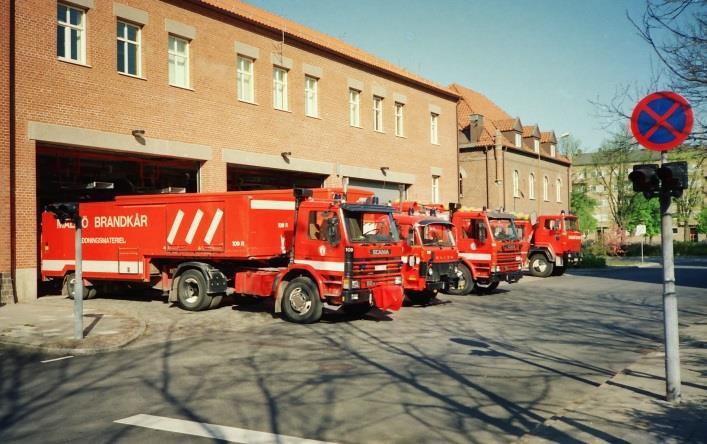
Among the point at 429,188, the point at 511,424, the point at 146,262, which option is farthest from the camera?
the point at 429,188

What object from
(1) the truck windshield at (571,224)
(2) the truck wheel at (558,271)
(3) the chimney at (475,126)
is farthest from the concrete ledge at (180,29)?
(3) the chimney at (475,126)

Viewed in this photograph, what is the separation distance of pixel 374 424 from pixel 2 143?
14.2 metres

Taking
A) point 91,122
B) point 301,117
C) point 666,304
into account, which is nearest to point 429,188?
point 301,117

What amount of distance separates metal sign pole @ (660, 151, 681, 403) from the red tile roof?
1866 cm

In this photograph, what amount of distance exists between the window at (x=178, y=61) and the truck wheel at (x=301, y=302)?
34.8 ft

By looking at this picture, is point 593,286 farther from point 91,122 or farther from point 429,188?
point 91,122

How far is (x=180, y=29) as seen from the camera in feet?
69.4

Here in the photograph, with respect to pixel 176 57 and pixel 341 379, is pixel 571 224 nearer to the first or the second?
pixel 176 57

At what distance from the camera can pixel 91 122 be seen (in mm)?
18359

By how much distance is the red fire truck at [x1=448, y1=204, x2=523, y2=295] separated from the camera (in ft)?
63.4

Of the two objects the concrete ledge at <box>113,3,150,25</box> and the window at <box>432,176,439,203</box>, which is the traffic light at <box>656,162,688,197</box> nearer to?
the concrete ledge at <box>113,3,150,25</box>

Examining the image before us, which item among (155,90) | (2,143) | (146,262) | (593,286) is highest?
(155,90)

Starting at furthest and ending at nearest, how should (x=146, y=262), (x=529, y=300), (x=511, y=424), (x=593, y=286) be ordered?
1. (x=593, y=286)
2. (x=529, y=300)
3. (x=146, y=262)
4. (x=511, y=424)

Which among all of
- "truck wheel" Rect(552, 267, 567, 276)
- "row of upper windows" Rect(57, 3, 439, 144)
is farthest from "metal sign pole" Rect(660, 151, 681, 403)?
"truck wheel" Rect(552, 267, 567, 276)
